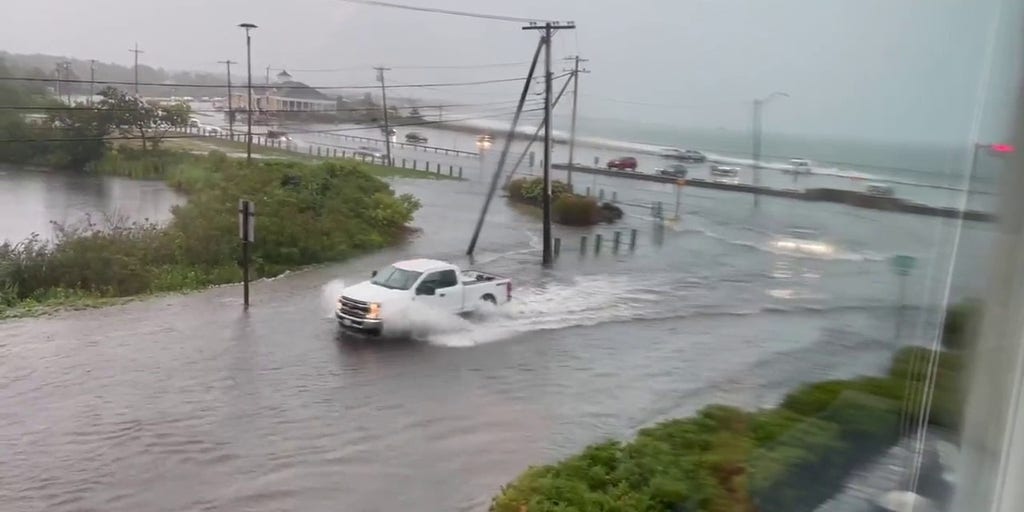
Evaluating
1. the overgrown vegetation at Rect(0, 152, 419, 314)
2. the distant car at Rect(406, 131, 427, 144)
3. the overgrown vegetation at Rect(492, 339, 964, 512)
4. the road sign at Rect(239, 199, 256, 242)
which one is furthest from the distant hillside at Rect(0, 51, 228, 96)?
the overgrown vegetation at Rect(492, 339, 964, 512)

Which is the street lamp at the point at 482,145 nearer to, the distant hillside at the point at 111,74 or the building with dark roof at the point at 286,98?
the building with dark roof at the point at 286,98

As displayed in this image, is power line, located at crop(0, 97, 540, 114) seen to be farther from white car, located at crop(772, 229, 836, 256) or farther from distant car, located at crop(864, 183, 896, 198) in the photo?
distant car, located at crop(864, 183, 896, 198)

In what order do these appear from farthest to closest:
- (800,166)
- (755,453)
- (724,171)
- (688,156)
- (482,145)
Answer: (482,145) → (688,156) → (724,171) → (800,166) → (755,453)

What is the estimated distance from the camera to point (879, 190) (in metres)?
1.04

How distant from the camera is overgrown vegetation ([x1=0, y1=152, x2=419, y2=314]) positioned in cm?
157

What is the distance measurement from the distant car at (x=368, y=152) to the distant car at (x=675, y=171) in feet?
2.20

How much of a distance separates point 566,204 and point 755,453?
2.75 ft

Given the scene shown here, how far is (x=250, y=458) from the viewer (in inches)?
57.5

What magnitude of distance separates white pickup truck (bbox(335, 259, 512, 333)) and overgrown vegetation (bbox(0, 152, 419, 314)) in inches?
4.3

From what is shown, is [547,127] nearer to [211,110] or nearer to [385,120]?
[385,120]

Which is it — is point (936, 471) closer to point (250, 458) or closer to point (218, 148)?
point (250, 458)

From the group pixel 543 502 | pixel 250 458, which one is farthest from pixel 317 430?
pixel 543 502

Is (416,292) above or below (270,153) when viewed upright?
below

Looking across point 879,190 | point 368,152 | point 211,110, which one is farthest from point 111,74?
point 879,190
